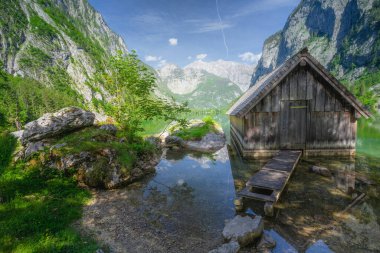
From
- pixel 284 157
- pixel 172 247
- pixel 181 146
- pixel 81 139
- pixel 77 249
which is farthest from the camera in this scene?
pixel 181 146

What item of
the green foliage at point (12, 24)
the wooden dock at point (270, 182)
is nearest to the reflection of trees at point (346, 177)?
the wooden dock at point (270, 182)

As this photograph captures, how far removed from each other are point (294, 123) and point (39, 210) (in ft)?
46.4

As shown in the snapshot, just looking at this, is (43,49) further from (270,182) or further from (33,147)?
(270,182)

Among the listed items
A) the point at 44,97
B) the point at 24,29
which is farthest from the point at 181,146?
the point at 24,29

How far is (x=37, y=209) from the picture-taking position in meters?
6.33

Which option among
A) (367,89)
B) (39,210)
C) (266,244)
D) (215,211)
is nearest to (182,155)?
(215,211)

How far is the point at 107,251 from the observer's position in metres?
5.09

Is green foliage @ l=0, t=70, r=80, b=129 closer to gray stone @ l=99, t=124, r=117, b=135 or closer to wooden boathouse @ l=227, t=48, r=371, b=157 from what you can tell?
gray stone @ l=99, t=124, r=117, b=135

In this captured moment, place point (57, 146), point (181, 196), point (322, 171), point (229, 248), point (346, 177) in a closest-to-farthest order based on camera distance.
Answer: point (229, 248)
point (181, 196)
point (57, 146)
point (346, 177)
point (322, 171)

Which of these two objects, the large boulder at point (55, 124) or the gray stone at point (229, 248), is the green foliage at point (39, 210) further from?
the gray stone at point (229, 248)

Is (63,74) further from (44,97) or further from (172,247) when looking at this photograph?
(172,247)

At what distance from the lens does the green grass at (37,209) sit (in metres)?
4.91

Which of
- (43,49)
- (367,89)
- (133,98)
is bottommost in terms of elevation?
(133,98)

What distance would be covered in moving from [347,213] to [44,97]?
98.2 meters
